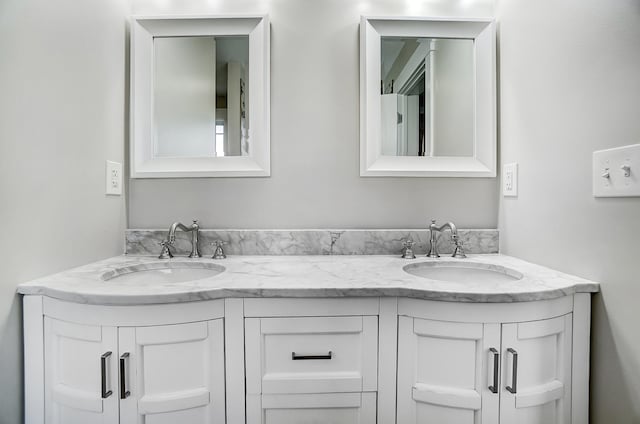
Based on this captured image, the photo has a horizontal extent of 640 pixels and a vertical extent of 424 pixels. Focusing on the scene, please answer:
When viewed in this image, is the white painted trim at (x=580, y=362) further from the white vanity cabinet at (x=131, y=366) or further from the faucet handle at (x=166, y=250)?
the faucet handle at (x=166, y=250)

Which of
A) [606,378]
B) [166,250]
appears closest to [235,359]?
[166,250]

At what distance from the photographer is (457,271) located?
119cm

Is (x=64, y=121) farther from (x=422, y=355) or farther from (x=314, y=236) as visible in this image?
(x=422, y=355)

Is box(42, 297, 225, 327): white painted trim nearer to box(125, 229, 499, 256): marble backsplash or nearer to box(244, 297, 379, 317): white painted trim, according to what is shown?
box(244, 297, 379, 317): white painted trim

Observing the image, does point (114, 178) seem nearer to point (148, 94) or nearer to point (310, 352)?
point (148, 94)

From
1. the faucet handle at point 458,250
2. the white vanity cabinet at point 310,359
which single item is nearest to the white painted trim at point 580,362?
the faucet handle at point 458,250

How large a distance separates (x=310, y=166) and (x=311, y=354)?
28.4 inches

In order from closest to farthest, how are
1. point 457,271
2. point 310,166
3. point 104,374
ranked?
point 104,374, point 457,271, point 310,166

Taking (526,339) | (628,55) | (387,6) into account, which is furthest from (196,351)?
(387,6)

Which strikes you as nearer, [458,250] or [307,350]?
[307,350]

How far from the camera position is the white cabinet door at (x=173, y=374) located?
2.56 feet

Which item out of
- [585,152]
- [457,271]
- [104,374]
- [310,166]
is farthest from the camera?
[310,166]

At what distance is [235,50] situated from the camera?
4.25 feet

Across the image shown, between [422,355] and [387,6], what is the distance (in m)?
1.29
